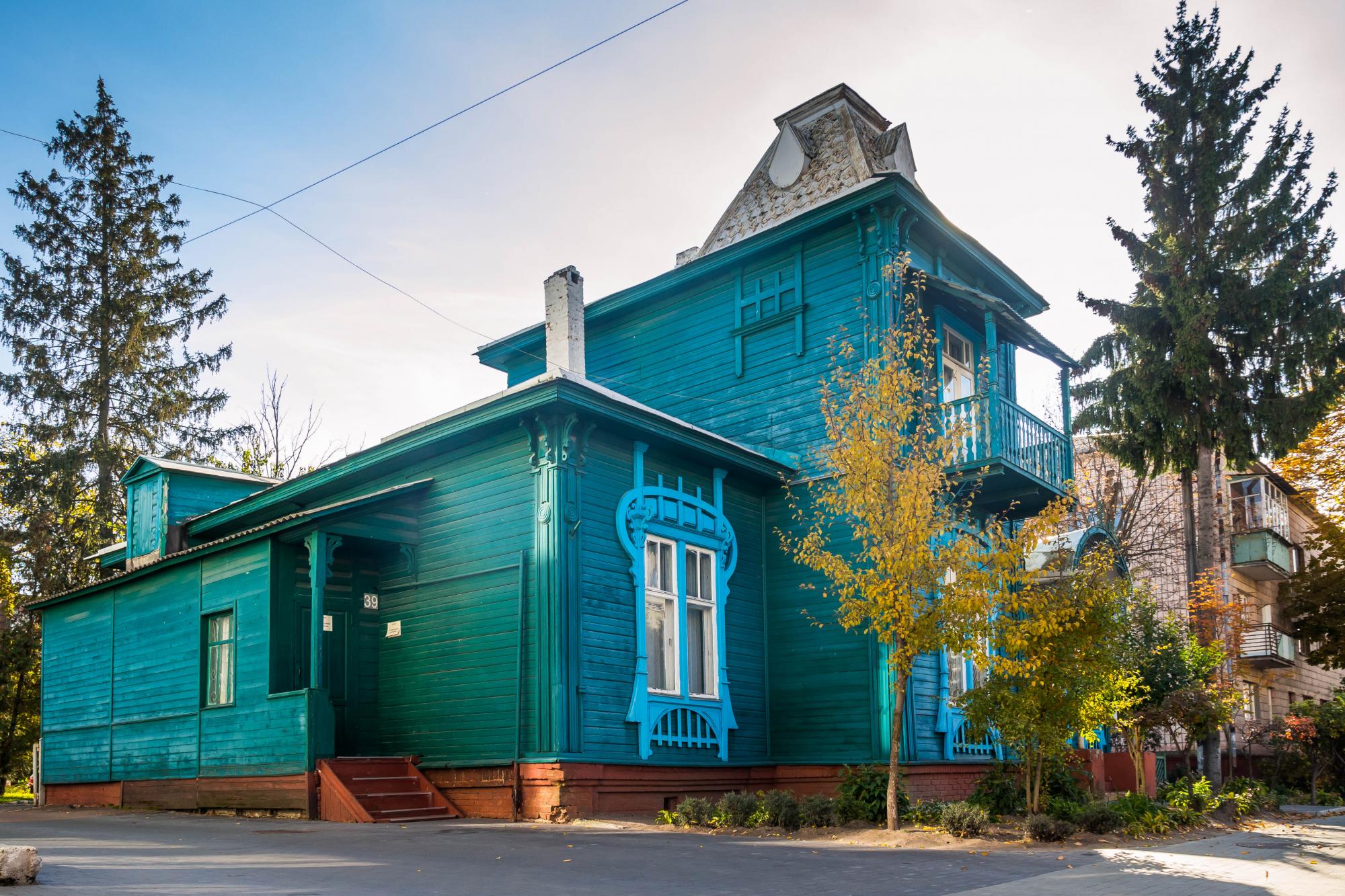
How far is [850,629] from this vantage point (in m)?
16.3

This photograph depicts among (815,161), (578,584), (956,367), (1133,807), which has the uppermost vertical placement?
(815,161)

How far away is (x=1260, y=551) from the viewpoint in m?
34.6

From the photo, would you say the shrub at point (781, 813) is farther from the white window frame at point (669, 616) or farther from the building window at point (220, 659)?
the building window at point (220, 659)

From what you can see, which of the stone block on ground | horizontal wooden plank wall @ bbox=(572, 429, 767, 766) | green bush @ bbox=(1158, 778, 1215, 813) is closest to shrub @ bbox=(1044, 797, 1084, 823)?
green bush @ bbox=(1158, 778, 1215, 813)

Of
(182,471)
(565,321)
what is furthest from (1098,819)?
(182,471)

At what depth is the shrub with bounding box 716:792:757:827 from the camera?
514 inches

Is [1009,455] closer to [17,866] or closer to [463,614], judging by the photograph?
[463,614]

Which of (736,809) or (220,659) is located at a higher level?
(220,659)

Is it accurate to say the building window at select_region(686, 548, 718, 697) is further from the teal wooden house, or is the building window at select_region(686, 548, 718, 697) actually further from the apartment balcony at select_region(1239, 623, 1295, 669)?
the apartment balcony at select_region(1239, 623, 1295, 669)

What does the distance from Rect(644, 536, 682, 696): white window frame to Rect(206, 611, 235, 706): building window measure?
18.6 ft

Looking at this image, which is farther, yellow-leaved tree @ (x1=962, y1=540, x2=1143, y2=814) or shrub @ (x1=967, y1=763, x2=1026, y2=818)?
shrub @ (x1=967, y1=763, x2=1026, y2=818)

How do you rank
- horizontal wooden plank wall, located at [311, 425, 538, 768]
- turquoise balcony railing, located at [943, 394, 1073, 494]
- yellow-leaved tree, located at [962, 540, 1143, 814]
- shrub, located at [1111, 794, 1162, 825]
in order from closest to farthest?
yellow-leaved tree, located at [962, 540, 1143, 814] → shrub, located at [1111, 794, 1162, 825] → horizontal wooden plank wall, located at [311, 425, 538, 768] → turquoise balcony railing, located at [943, 394, 1073, 494]

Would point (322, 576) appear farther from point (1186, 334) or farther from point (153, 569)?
point (1186, 334)

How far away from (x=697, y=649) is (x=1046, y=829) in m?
5.43
